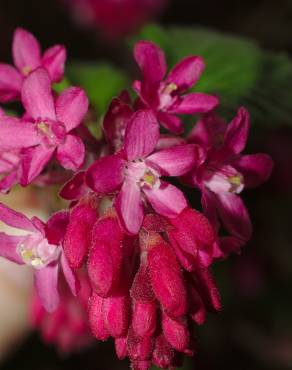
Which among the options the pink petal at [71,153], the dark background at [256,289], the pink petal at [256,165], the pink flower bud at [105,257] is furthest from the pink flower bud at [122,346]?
the dark background at [256,289]

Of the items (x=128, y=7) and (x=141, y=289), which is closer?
(x=141, y=289)

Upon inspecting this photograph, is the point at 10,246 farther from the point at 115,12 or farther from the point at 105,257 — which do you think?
the point at 115,12

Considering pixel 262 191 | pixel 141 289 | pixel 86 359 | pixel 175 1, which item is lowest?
pixel 86 359

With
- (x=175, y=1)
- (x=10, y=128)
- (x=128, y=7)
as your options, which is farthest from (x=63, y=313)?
(x=175, y=1)

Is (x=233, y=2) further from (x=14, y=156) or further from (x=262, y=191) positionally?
(x=14, y=156)

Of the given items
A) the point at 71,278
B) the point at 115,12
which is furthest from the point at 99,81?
the point at 115,12

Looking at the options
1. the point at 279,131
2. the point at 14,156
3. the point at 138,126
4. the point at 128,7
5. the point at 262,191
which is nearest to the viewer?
the point at 138,126

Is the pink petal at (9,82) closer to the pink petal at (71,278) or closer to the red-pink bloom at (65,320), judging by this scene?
the pink petal at (71,278)
